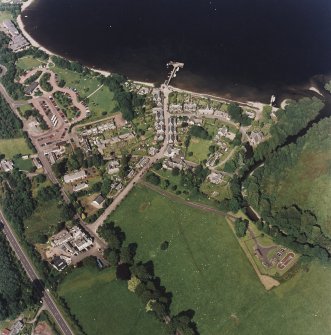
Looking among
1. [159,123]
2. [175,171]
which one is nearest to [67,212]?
[175,171]

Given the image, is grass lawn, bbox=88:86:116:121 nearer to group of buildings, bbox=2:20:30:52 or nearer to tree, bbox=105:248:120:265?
group of buildings, bbox=2:20:30:52

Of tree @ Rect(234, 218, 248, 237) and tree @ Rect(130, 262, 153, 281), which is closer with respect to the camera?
tree @ Rect(130, 262, 153, 281)

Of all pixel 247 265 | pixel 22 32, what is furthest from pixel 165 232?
pixel 22 32

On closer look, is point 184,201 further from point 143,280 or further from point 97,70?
point 97,70

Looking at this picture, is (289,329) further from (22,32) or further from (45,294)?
(22,32)

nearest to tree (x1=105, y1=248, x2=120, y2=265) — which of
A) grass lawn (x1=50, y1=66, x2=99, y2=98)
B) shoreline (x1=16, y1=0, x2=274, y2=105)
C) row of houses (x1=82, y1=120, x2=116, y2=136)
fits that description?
row of houses (x1=82, y1=120, x2=116, y2=136)

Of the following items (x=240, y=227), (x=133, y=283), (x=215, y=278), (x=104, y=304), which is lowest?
(x=215, y=278)
